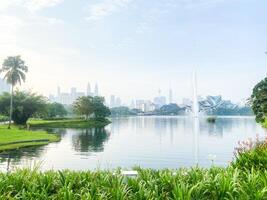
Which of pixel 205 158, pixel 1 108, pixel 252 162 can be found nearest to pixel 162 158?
→ pixel 205 158

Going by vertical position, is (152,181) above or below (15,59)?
below

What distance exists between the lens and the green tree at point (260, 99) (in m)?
60.6

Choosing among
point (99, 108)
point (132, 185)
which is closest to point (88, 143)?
point (132, 185)

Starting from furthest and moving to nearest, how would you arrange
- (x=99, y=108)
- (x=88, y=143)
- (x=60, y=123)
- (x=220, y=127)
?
(x=99, y=108), (x=60, y=123), (x=220, y=127), (x=88, y=143)

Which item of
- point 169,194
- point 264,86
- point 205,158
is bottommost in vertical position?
point 205,158

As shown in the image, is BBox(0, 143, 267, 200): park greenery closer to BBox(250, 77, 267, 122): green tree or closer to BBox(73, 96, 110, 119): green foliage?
BBox(250, 77, 267, 122): green tree

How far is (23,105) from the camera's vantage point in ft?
291

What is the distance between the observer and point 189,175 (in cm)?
679

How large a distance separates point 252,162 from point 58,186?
4596 millimetres

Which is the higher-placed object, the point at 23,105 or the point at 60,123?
the point at 23,105

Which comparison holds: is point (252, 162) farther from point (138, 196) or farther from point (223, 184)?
point (138, 196)

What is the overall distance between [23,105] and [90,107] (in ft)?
138

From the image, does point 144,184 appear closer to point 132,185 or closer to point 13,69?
point 132,185

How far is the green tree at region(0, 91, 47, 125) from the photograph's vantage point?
88.1 m
